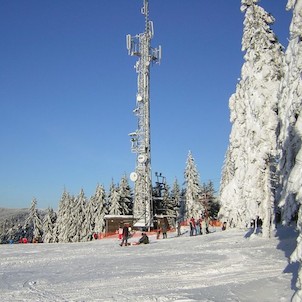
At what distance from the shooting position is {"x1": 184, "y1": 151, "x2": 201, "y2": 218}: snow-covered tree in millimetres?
61906

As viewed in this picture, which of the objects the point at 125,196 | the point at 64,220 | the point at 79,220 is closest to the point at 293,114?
the point at 125,196

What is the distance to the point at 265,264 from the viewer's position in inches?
503

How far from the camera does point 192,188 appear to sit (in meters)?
62.7

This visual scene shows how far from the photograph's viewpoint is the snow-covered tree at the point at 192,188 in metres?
61.9

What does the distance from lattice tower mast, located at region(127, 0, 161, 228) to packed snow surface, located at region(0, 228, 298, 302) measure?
27998mm

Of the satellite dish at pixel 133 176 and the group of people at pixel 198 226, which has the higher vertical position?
the satellite dish at pixel 133 176

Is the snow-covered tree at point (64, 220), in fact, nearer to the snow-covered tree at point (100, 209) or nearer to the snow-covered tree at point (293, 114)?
the snow-covered tree at point (100, 209)

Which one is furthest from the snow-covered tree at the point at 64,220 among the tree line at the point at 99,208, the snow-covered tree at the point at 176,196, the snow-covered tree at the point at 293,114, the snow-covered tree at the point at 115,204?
the snow-covered tree at the point at 293,114

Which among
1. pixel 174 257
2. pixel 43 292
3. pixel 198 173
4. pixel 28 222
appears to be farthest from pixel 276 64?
pixel 28 222

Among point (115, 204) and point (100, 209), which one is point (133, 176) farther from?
point (100, 209)

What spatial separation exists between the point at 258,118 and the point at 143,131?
2521 cm

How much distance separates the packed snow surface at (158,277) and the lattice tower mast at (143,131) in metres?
28.0

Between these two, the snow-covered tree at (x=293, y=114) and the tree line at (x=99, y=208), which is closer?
the snow-covered tree at (x=293, y=114)

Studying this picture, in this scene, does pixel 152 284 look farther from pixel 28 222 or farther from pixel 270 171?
pixel 28 222
